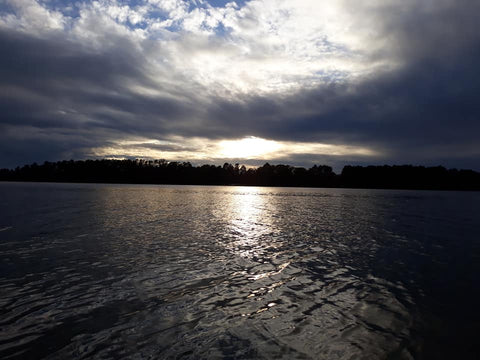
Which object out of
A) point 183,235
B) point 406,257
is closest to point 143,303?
point 183,235

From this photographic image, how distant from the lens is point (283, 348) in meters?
7.80

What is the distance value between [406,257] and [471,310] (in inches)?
340

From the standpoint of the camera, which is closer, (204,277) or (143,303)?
(143,303)

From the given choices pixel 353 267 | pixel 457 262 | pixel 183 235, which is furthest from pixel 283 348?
pixel 183 235

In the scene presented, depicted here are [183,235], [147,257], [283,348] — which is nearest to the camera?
[283,348]

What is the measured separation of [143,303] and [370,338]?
26.9 ft

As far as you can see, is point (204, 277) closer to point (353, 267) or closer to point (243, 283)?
point (243, 283)

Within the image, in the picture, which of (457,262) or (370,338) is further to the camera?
(457,262)

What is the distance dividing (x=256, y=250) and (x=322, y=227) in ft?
47.1

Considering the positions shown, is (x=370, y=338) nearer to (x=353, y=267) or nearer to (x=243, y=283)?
(x=243, y=283)

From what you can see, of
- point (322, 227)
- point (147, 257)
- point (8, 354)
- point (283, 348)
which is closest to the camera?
point (8, 354)

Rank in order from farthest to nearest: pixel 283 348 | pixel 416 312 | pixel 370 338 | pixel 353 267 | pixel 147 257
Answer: pixel 147 257
pixel 353 267
pixel 416 312
pixel 370 338
pixel 283 348

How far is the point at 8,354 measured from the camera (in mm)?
7230

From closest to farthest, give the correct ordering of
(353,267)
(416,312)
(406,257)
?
1. (416,312)
2. (353,267)
3. (406,257)
